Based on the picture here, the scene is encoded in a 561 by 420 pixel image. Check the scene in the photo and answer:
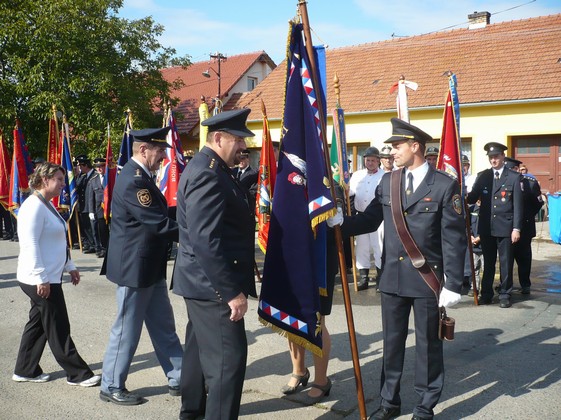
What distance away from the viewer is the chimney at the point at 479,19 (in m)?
22.7

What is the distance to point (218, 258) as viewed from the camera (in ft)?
10.7

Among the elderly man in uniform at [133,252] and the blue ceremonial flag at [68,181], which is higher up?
the blue ceremonial flag at [68,181]

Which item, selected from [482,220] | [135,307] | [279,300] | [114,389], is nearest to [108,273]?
[135,307]

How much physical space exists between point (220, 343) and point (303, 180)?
1249 millimetres

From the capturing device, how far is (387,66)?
22094 millimetres

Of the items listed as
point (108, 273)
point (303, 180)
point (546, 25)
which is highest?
point (546, 25)

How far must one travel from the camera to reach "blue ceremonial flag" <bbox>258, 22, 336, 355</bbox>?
3912 mm

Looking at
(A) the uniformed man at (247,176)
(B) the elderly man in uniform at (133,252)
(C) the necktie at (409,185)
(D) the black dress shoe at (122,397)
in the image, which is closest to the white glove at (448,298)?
(C) the necktie at (409,185)

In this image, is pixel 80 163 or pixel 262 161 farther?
pixel 80 163

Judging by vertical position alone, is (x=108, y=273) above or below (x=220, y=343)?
above

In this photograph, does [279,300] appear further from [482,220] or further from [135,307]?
[482,220]

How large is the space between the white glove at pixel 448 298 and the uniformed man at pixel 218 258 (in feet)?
4.32

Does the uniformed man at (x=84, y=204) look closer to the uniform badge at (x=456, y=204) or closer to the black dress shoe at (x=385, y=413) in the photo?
the black dress shoe at (x=385, y=413)

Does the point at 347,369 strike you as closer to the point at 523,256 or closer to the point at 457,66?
the point at 523,256
